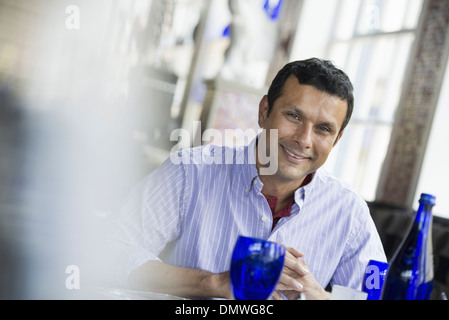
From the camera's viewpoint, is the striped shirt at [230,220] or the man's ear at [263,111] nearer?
the striped shirt at [230,220]

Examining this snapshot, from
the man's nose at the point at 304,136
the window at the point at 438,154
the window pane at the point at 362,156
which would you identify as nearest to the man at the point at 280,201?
the man's nose at the point at 304,136

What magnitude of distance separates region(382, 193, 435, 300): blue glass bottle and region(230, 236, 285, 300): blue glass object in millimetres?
205

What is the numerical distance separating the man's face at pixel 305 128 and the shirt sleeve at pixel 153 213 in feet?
0.91

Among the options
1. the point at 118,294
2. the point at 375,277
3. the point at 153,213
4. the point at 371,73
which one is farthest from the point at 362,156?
the point at 118,294

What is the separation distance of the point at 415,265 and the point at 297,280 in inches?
10.1

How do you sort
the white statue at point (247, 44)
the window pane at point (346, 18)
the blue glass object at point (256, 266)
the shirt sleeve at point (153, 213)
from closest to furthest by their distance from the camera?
the blue glass object at point (256, 266) → the shirt sleeve at point (153, 213) → the white statue at point (247, 44) → the window pane at point (346, 18)

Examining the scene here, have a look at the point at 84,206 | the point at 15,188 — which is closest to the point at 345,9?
the point at 84,206

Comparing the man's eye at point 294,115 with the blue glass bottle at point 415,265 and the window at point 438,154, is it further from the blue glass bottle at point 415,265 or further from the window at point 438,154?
the window at point 438,154

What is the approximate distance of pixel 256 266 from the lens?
715 millimetres

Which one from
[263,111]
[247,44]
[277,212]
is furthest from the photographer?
[247,44]

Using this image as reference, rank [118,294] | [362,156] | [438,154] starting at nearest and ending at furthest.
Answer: [118,294] → [438,154] → [362,156]

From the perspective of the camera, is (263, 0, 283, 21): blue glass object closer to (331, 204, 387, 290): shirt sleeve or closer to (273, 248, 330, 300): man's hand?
(331, 204, 387, 290): shirt sleeve

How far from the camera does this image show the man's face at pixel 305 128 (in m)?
1.21

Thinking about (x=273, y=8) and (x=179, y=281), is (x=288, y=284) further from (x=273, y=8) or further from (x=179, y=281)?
(x=273, y=8)
